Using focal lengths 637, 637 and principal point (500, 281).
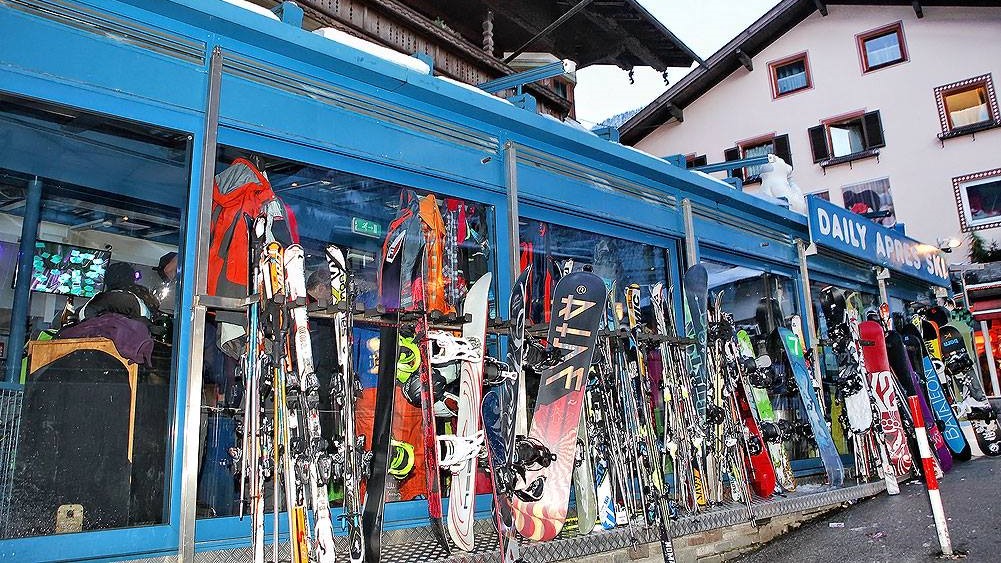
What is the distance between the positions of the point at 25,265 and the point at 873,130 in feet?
62.7

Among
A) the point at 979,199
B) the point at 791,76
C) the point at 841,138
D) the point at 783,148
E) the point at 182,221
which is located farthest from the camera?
the point at 791,76

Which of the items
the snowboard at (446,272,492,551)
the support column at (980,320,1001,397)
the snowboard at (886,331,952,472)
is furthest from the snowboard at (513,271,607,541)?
the support column at (980,320,1001,397)

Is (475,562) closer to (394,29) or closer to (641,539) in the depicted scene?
(641,539)

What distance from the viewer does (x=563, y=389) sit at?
373 cm

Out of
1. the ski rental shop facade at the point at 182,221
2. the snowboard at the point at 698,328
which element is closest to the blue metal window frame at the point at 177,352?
the ski rental shop facade at the point at 182,221

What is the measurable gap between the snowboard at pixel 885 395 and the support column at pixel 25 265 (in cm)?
695

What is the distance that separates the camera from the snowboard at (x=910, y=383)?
23.7 ft

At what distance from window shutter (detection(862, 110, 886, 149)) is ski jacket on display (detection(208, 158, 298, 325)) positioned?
1800 cm

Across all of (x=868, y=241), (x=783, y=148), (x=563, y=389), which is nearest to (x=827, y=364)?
(x=868, y=241)

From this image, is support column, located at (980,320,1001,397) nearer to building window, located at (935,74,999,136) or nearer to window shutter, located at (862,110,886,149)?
building window, located at (935,74,999,136)

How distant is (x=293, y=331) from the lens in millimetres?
2922

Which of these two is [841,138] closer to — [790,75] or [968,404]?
[790,75]

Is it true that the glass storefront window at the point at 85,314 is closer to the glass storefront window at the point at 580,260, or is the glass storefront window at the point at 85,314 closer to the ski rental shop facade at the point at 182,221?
the ski rental shop facade at the point at 182,221

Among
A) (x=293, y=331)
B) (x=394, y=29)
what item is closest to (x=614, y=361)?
(x=293, y=331)
